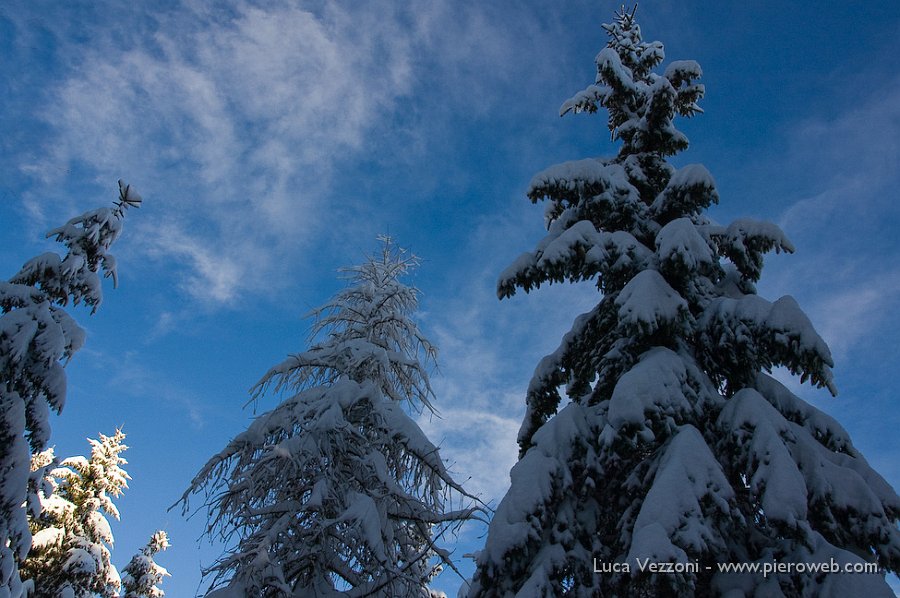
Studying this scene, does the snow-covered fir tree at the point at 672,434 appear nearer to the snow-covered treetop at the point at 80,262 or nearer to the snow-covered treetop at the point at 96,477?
the snow-covered treetop at the point at 80,262

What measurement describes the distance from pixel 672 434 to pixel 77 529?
63.3ft

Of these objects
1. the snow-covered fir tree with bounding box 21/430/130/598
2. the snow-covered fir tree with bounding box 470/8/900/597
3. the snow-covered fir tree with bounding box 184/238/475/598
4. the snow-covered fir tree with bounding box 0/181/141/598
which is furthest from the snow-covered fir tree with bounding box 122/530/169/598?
the snow-covered fir tree with bounding box 470/8/900/597

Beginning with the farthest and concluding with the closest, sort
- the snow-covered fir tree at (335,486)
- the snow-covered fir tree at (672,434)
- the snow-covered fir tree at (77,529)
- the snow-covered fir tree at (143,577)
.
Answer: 1. the snow-covered fir tree at (143,577)
2. the snow-covered fir tree at (77,529)
3. the snow-covered fir tree at (335,486)
4. the snow-covered fir tree at (672,434)

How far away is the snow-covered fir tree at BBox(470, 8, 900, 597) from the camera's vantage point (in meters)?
5.18

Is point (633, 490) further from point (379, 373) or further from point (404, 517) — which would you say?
point (379, 373)

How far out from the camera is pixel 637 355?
7.48 meters

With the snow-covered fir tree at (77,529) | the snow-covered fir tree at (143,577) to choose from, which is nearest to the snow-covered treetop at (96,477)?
the snow-covered fir tree at (77,529)

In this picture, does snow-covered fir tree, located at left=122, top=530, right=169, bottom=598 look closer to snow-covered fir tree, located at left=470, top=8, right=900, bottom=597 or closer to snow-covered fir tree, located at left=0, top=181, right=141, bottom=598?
snow-covered fir tree, located at left=0, top=181, right=141, bottom=598

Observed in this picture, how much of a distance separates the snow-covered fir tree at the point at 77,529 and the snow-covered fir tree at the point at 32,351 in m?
5.79

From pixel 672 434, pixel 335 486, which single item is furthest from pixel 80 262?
pixel 672 434

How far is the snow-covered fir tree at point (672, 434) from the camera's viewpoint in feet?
17.0

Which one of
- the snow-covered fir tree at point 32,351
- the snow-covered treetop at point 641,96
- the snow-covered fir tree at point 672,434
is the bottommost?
the snow-covered fir tree at point 672,434

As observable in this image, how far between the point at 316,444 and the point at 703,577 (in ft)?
19.4

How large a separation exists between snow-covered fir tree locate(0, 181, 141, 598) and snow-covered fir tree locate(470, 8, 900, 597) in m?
8.49
